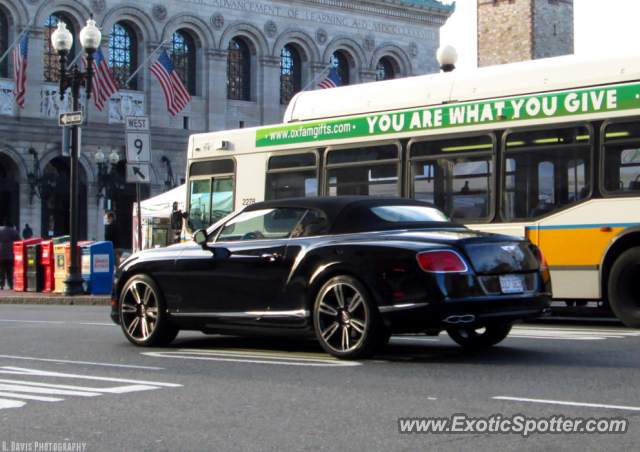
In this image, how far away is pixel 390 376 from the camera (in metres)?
7.62

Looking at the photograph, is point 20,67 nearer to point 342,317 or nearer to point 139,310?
point 139,310

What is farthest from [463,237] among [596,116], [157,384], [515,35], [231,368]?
[515,35]

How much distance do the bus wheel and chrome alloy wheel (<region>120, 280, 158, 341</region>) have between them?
18.5 feet

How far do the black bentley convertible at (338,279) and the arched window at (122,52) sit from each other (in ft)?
129

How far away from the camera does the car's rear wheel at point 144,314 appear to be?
33.1 feet

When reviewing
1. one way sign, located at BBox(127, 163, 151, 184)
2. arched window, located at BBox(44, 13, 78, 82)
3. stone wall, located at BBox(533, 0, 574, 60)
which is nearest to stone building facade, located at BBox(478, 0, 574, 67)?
stone wall, located at BBox(533, 0, 574, 60)

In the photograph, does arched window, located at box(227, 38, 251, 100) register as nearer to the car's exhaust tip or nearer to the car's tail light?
the car's tail light

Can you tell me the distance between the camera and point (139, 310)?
1035cm

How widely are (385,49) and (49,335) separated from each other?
46.1 m

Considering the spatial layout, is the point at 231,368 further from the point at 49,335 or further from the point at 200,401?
the point at 49,335

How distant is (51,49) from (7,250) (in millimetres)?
22470

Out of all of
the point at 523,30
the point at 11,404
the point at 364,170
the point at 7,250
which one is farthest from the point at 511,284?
the point at 523,30

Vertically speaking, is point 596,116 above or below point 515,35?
below

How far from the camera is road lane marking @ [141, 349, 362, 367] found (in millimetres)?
8482
